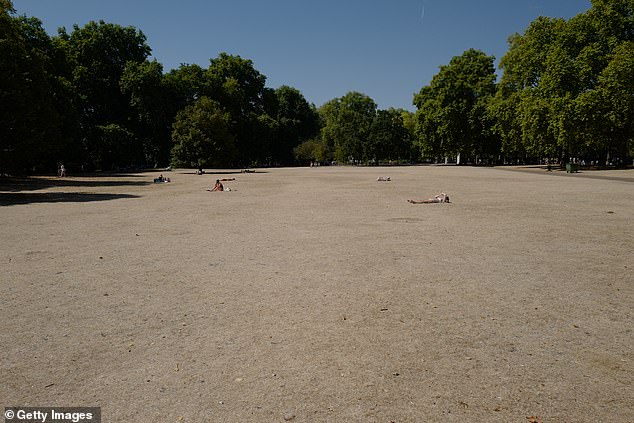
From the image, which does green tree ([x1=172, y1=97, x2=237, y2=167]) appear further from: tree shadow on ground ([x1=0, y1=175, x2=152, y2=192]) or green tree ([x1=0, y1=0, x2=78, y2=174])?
green tree ([x1=0, y1=0, x2=78, y2=174])

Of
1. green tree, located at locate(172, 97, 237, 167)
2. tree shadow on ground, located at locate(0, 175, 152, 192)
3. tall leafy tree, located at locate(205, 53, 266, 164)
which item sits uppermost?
tall leafy tree, located at locate(205, 53, 266, 164)

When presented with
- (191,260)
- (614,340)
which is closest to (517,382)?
(614,340)

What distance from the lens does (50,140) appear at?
119ft

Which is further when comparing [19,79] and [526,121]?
[526,121]

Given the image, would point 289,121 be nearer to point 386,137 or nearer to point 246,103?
point 246,103

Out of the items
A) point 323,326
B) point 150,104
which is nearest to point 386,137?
point 150,104

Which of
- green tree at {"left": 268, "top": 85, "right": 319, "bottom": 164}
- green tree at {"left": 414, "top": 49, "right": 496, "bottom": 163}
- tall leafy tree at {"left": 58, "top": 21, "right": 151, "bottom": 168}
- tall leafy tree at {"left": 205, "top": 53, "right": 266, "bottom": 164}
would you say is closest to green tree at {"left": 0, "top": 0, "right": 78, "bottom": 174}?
tall leafy tree at {"left": 58, "top": 21, "right": 151, "bottom": 168}

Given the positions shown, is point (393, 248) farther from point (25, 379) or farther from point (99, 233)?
point (99, 233)

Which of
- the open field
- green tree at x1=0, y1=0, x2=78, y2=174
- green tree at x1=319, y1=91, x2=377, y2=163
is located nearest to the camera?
the open field

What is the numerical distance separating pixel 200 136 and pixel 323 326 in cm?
5321

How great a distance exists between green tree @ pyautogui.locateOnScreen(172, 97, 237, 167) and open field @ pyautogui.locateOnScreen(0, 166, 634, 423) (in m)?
46.1

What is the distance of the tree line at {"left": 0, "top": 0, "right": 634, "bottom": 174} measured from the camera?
3559cm

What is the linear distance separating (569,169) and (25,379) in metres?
53.2

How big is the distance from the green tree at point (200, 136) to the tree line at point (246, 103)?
0.17 m
